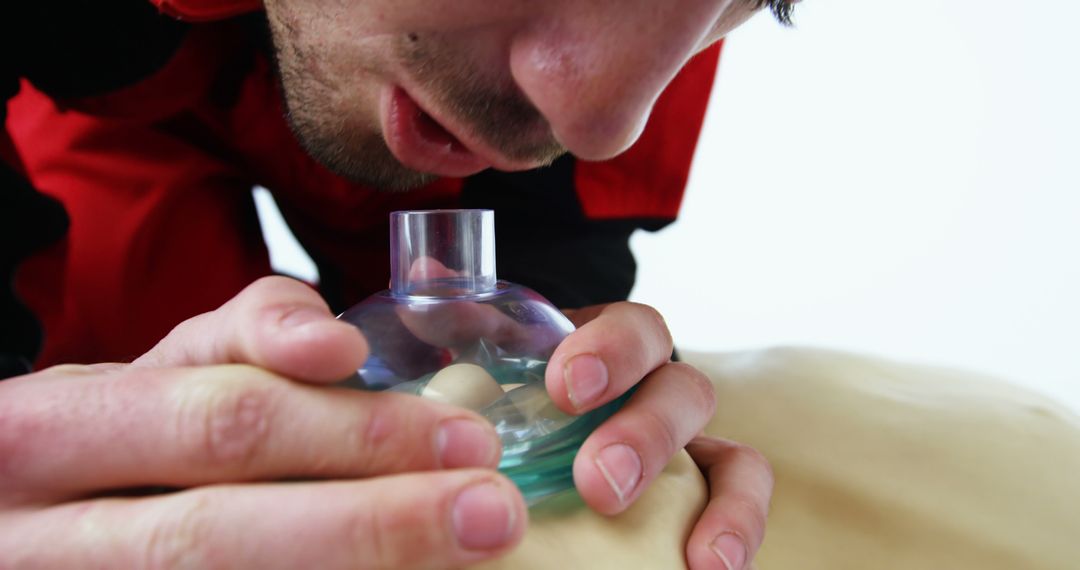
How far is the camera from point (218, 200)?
0.91 metres

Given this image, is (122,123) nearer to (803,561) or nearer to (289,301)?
(289,301)

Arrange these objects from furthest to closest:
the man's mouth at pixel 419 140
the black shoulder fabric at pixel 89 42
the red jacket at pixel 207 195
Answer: the red jacket at pixel 207 195
the black shoulder fabric at pixel 89 42
the man's mouth at pixel 419 140

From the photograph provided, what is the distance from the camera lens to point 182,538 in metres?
0.28

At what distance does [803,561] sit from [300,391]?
36 centimetres

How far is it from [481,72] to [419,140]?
10 centimetres

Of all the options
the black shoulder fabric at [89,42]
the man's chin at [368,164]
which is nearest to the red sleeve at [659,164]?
the man's chin at [368,164]

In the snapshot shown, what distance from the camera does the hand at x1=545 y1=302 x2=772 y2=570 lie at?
0.35 metres

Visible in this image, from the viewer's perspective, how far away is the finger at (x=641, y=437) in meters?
0.34

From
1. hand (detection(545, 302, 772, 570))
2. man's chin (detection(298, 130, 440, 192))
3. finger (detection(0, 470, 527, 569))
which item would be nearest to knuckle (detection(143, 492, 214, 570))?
finger (detection(0, 470, 527, 569))

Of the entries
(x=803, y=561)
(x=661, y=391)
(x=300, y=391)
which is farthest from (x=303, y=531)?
(x=803, y=561)

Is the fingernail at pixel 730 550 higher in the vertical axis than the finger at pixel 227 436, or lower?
lower

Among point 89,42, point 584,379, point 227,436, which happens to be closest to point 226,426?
point 227,436

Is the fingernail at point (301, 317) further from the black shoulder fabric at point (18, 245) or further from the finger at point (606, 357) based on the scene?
the black shoulder fabric at point (18, 245)

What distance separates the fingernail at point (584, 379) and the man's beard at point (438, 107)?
0.18 m
